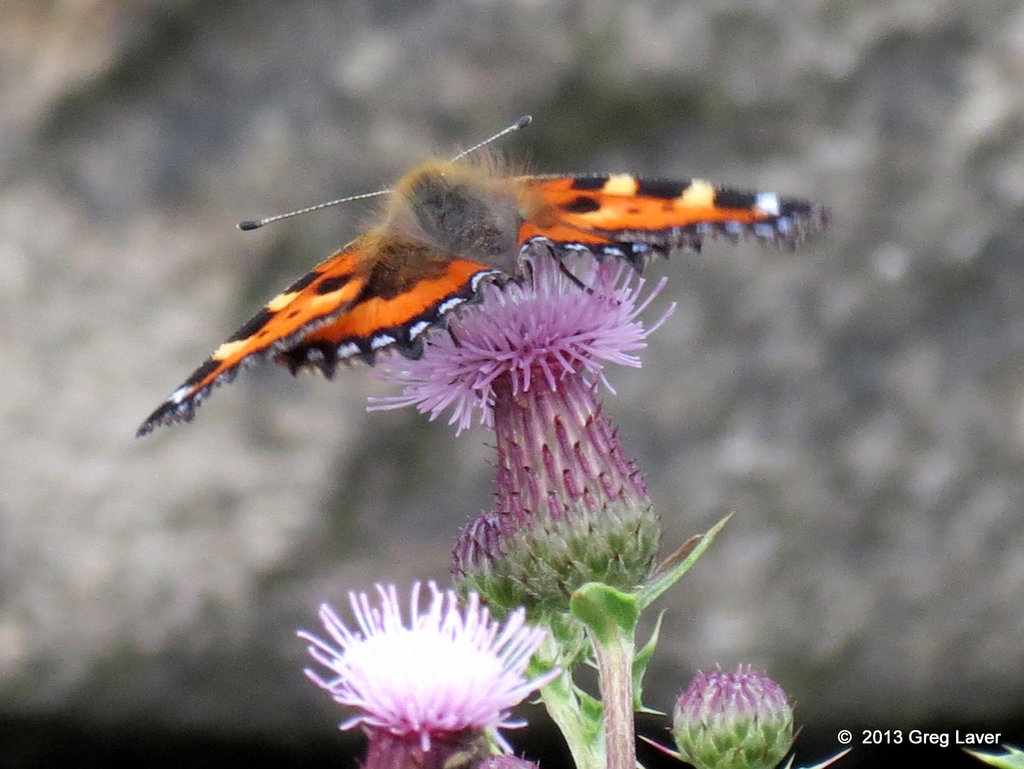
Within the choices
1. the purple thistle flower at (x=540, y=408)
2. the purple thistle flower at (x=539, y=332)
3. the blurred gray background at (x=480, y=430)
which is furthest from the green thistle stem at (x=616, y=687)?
the blurred gray background at (x=480, y=430)

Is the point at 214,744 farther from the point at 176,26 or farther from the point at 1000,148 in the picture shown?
the point at 1000,148

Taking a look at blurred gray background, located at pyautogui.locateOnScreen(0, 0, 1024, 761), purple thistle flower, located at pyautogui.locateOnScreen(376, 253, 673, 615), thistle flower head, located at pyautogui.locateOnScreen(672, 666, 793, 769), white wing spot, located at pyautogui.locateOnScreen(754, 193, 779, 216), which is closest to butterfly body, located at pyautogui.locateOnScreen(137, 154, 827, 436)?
white wing spot, located at pyautogui.locateOnScreen(754, 193, 779, 216)

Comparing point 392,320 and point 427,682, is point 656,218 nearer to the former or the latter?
point 392,320

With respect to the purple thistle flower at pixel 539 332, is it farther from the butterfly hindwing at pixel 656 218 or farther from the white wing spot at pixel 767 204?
the white wing spot at pixel 767 204

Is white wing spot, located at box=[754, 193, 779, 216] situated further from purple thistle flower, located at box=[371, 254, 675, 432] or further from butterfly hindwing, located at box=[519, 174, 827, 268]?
purple thistle flower, located at box=[371, 254, 675, 432]

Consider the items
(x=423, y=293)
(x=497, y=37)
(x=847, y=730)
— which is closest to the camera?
(x=423, y=293)

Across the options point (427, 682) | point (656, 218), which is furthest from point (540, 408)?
point (427, 682)

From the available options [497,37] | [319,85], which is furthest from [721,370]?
[319,85]
